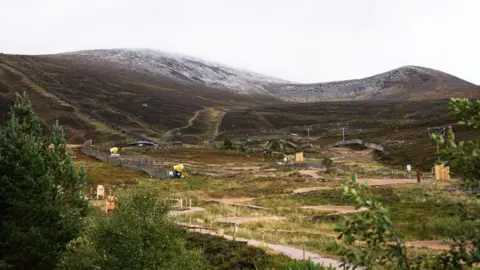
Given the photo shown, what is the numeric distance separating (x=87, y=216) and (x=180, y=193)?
30.7m

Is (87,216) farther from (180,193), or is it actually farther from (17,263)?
(180,193)

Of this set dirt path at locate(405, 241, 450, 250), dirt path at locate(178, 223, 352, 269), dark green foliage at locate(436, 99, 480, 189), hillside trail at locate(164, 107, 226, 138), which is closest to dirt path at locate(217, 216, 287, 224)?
dirt path at locate(178, 223, 352, 269)

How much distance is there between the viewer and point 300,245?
23.7m

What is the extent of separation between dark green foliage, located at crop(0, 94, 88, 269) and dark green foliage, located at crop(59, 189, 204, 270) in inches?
99.0

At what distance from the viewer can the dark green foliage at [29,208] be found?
55.8 ft

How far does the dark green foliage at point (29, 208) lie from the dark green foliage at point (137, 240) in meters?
2.52

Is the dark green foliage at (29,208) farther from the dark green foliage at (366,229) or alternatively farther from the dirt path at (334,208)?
the dirt path at (334,208)

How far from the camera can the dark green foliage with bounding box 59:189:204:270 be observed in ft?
45.6

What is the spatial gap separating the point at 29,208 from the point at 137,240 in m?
5.85

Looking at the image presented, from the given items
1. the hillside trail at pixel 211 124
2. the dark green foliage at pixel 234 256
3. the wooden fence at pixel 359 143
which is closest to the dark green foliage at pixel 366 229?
the dark green foliage at pixel 234 256

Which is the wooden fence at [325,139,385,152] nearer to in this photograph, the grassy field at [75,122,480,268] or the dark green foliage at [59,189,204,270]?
the grassy field at [75,122,480,268]

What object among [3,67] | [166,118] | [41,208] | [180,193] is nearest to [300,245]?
[41,208]

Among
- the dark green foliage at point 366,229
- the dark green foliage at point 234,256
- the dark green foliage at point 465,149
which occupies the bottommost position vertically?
the dark green foliage at point 234,256

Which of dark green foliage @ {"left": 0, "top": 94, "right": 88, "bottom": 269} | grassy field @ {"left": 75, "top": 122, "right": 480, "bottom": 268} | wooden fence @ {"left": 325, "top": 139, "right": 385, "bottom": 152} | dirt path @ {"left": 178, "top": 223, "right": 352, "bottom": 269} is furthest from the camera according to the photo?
wooden fence @ {"left": 325, "top": 139, "right": 385, "bottom": 152}
